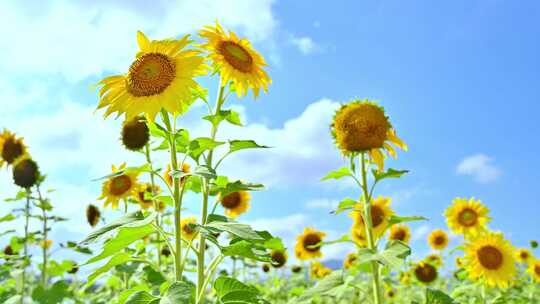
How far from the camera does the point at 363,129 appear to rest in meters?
3.76

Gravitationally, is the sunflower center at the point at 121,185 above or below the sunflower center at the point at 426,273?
above

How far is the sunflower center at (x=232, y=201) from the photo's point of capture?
6.59m

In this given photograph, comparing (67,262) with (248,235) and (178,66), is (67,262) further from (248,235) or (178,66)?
(248,235)

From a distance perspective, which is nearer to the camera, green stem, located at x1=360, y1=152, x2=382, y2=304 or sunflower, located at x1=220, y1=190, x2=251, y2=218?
green stem, located at x1=360, y1=152, x2=382, y2=304

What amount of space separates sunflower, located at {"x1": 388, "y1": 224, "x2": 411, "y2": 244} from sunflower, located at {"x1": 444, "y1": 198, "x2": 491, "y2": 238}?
0.81 metres

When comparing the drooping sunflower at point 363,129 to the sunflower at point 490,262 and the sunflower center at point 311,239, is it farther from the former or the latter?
the sunflower center at point 311,239

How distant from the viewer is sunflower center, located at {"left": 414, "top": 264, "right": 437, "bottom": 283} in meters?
7.91

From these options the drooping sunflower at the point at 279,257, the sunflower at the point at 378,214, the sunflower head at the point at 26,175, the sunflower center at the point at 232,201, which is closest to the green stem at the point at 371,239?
the sunflower at the point at 378,214

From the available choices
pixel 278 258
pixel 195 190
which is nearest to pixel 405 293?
pixel 278 258

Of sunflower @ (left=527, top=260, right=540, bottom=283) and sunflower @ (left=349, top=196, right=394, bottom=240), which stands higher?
sunflower @ (left=349, top=196, right=394, bottom=240)

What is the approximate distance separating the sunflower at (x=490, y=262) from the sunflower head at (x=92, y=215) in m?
4.68

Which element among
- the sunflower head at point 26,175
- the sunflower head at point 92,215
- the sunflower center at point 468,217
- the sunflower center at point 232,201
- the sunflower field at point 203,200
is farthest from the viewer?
the sunflower center at point 468,217

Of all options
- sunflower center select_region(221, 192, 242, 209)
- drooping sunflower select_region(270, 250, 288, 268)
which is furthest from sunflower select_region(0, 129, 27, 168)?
drooping sunflower select_region(270, 250, 288, 268)

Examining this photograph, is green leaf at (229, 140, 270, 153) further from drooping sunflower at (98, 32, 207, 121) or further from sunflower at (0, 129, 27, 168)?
sunflower at (0, 129, 27, 168)
